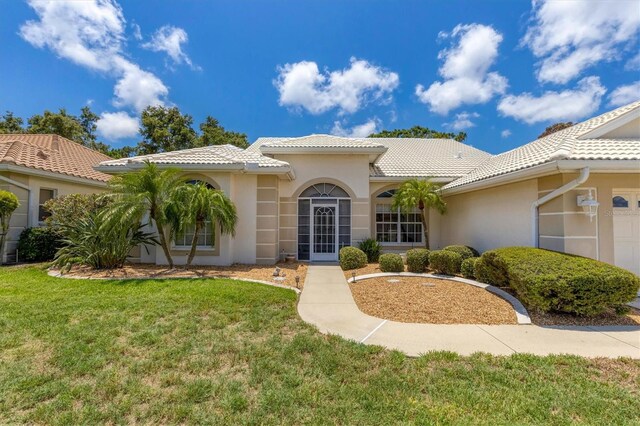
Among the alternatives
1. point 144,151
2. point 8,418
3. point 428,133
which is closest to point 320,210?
point 8,418

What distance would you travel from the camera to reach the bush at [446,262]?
33.7 ft

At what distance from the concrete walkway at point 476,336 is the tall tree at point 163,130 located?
32.3 meters

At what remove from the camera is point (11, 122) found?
97.8 ft

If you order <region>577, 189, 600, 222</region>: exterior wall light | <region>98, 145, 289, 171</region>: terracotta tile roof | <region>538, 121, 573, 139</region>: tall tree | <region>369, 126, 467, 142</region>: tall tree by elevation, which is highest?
<region>369, 126, 467, 142</region>: tall tree

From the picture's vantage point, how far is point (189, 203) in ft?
32.2

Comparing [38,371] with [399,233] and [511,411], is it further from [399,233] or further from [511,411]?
[399,233]

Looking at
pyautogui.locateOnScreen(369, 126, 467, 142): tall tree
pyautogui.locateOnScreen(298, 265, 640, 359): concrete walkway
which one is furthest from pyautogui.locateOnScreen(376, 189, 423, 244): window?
pyautogui.locateOnScreen(369, 126, 467, 142): tall tree

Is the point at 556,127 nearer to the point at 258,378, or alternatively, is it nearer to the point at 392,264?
the point at 392,264

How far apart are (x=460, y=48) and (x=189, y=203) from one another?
1349 centimetres

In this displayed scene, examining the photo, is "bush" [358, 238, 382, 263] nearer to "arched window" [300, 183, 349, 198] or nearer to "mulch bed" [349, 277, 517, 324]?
"arched window" [300, 183, 349, 198]

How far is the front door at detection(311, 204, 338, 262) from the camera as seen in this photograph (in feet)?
46.3

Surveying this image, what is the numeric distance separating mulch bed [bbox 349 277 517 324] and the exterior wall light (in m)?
3.49

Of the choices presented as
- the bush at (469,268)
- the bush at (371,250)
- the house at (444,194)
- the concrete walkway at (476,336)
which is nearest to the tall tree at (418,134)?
the house at (444,194)

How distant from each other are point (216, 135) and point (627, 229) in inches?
1403
